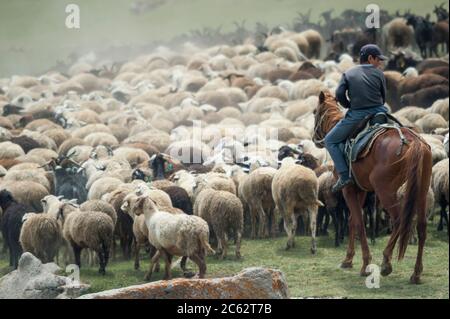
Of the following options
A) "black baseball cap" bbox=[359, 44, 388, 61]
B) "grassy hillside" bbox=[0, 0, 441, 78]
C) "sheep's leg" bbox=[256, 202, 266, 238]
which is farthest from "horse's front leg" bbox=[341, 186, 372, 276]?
"grassy hillside" bbox=[0, 0, 441, 78]

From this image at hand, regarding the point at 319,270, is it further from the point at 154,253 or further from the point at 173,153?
the point at 173,153

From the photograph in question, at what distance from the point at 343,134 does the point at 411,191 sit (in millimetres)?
1054

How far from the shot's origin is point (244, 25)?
26.7m

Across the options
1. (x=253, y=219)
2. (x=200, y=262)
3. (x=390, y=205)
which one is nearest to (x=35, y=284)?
(x=200, y=262)

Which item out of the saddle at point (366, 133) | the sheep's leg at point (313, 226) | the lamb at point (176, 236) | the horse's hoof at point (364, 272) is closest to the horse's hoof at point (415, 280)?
the horse's hoof at point (364, 272)

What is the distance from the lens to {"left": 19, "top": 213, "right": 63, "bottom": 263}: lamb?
33.9 ft

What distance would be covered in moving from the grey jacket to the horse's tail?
0.80 metres

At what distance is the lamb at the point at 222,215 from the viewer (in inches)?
423

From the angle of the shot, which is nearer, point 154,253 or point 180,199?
point 154,253

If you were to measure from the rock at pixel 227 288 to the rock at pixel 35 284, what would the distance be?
5.17 feet

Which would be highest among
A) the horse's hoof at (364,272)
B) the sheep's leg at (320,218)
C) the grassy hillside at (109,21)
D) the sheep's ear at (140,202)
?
the grassy hillside at (109,21)

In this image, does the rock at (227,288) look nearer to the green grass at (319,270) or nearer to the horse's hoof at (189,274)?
the green grass at (319,270)

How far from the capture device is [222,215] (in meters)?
10.8

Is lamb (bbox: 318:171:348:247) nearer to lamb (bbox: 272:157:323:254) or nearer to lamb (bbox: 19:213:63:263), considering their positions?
lamb (bbox: 272:157:323:254)
